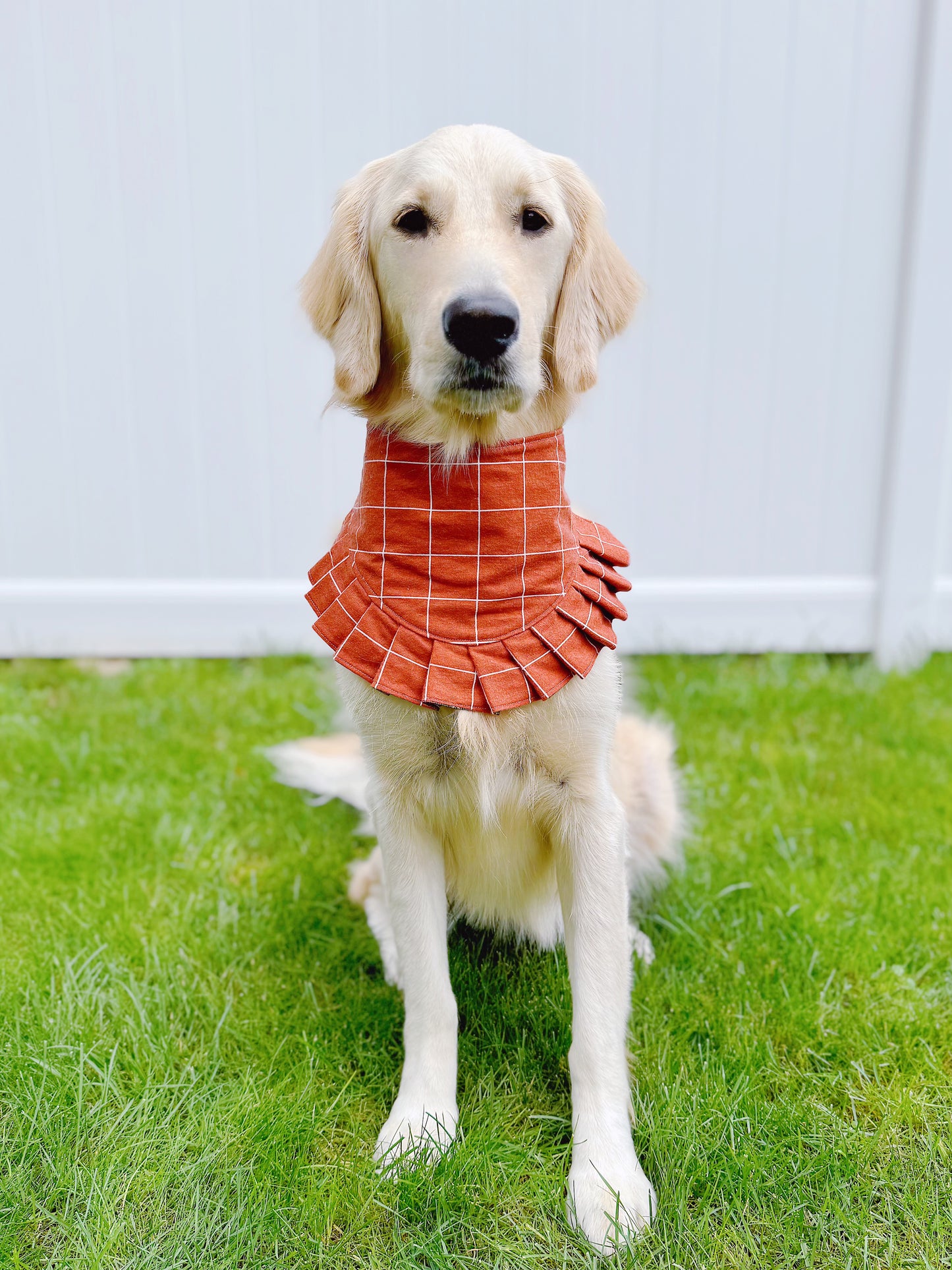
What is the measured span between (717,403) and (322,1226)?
2998 mm

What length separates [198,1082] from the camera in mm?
1629

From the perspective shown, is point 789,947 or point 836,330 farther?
point 836,330

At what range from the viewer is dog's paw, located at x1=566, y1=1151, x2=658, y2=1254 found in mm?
1354

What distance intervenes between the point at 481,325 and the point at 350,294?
0.36m

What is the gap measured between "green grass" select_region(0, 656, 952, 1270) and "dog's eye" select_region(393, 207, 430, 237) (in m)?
1.37

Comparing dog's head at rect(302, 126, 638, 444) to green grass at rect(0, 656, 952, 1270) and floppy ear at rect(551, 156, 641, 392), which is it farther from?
green grass at rect(0, 656, 952, 1270)

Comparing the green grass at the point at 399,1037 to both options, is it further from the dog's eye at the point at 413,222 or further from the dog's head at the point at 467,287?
the dog's eye at the point at 413,222

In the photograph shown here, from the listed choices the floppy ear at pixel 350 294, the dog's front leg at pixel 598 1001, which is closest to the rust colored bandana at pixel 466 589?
the floppy ear at pixel 350 294

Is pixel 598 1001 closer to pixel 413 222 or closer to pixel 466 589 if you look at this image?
pixel 466 589

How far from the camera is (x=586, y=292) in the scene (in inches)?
63.1

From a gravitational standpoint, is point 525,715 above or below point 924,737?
above

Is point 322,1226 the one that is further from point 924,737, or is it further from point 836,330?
point 836,330

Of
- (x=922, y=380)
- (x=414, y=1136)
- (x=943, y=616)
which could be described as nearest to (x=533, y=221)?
(x=414, y=1136)

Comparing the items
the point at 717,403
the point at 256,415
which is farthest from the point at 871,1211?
the point at 256,415
